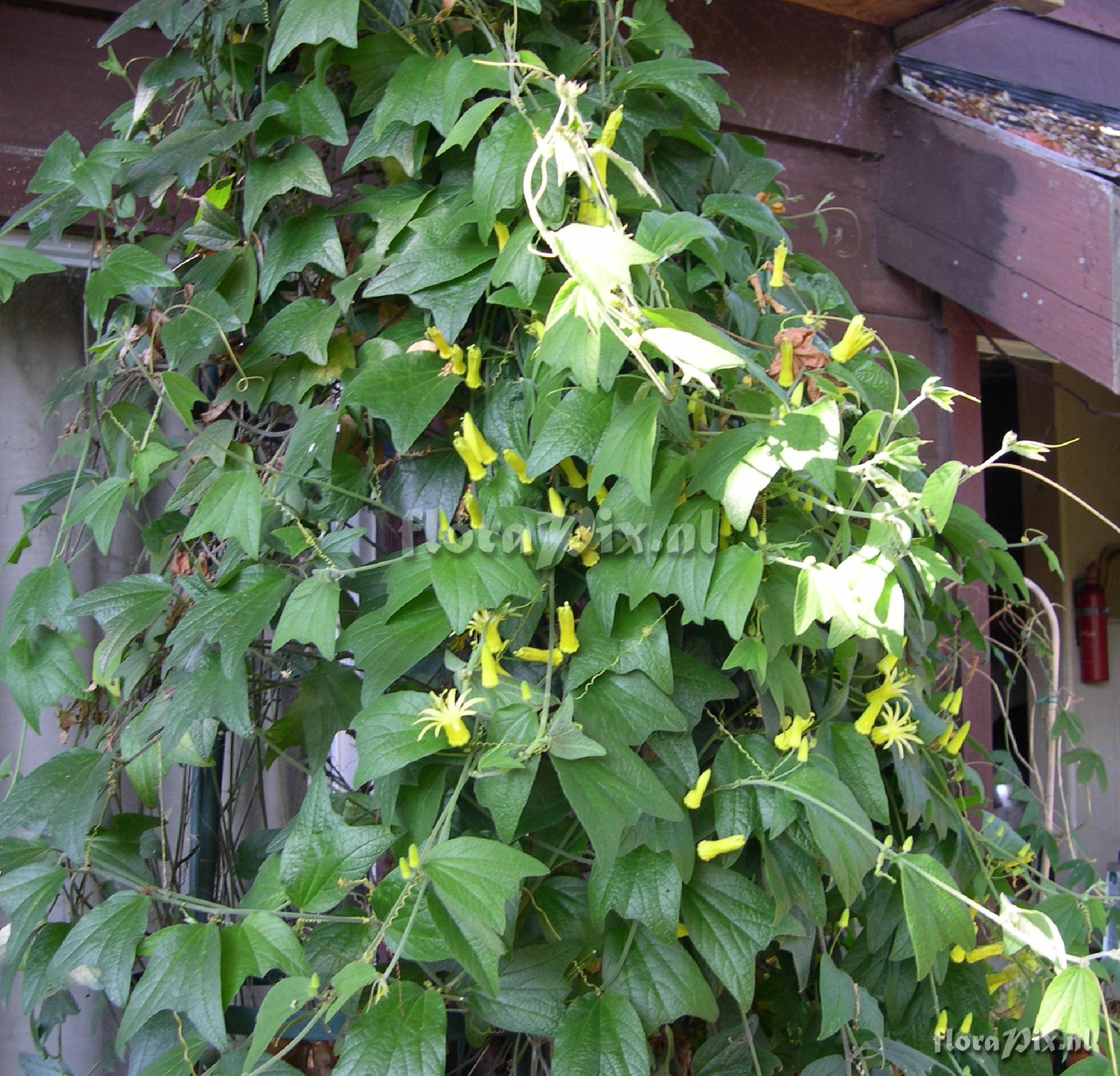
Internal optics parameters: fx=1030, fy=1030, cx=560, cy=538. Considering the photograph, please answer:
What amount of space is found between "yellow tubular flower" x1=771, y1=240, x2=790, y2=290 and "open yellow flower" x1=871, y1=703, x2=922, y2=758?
374 millimetres

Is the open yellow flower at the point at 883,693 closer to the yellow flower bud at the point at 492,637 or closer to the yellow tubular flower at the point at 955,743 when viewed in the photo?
the yellow tubular flower at the point at 955,743

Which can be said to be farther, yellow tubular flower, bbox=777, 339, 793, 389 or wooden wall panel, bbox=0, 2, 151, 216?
wooden wall panel, bbox=0, 2, 151, 216

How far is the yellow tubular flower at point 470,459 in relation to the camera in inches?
30.0

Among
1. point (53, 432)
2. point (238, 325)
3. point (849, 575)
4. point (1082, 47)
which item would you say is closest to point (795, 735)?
point (849, 575)

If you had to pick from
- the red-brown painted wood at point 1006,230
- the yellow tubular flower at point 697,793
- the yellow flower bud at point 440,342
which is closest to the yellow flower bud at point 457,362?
the yellow flower bud at point 440,342

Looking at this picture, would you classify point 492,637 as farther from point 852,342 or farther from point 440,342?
point 852,342

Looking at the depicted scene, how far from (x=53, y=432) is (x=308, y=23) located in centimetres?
70

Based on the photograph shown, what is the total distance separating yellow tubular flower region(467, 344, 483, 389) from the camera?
800mm

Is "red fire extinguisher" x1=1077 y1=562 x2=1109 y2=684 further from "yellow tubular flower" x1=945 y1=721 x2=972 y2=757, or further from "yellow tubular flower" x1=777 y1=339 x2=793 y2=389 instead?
"yellow tubular flower" x1=777 y1=339 x2=793 y2=389

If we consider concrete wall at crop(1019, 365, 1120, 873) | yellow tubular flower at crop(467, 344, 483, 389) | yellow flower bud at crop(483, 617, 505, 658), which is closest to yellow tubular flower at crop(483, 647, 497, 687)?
yellow flower bud at crop(483, 617, 505, 658)

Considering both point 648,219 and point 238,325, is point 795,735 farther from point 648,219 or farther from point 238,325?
point 238,325

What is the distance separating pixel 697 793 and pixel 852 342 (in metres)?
0.37

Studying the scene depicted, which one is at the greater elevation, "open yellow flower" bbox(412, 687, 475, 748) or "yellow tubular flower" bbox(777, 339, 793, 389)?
"yellow tubular flower" bbox(777, 339, 793, 389)

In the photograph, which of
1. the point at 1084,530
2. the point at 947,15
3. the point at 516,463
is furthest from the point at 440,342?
the point at 1084,530
